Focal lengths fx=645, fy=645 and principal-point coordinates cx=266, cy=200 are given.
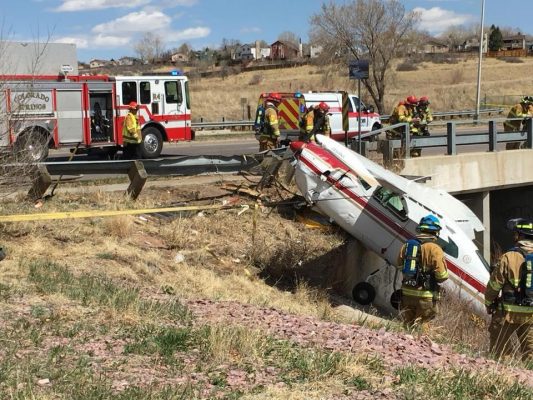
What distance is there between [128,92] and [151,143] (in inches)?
61.5

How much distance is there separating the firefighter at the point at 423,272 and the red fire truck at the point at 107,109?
10.3 metres

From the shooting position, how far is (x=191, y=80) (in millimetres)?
71750

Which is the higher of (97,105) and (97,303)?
(97,105)

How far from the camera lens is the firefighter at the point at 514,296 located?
655 cm

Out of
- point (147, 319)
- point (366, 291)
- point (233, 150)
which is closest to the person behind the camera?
point (147, 319)

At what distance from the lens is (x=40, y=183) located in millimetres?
9758

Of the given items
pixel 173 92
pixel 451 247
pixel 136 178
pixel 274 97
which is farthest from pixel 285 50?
pixel 451 247

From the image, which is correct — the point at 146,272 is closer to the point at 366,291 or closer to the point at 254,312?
the point at 254,312

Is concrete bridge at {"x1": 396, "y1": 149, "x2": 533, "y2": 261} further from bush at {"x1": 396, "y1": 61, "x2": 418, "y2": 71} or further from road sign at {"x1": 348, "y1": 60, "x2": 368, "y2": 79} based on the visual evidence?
bush at {"x1": 396, "y1": 61, "x2": 418, "y2": 71}

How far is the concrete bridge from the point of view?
13648 mm

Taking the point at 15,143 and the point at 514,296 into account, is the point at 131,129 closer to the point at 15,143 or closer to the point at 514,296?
the point at 15,143

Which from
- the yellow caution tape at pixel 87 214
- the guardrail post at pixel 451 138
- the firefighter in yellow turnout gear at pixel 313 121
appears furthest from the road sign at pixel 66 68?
the guardrail post at pixel 451 138

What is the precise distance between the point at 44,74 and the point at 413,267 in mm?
12576

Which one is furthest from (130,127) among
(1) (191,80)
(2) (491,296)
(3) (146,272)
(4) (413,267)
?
(1) (191,80)
